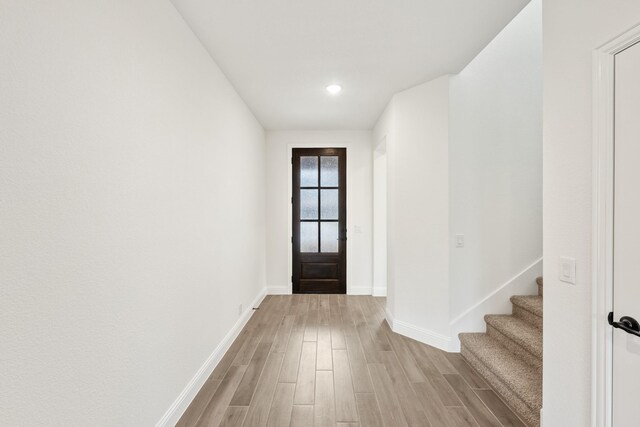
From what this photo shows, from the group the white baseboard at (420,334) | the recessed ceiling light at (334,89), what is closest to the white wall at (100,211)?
the recessed ceiling light at (334,89)

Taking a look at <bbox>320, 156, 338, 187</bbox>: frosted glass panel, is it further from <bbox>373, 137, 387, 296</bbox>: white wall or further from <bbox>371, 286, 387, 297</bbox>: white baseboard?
<bbox>371, 286, 387, 297</bbox>: white baseboard

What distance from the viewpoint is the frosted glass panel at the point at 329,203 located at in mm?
4820

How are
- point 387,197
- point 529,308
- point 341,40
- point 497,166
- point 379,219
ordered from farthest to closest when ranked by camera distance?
point 379,219 → point 387,197 → point 497,166 → point 529,308 → point 341,40

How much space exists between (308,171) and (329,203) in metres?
0.61

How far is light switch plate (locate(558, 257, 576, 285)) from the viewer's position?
1.42m

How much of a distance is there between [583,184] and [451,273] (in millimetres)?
1600

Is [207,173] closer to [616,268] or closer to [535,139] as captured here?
[616,268]

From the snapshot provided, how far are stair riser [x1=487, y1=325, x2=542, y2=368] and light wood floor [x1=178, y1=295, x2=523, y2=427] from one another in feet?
1.14

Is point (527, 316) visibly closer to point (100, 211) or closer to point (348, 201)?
point (348, 201)

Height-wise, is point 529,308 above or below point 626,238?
below

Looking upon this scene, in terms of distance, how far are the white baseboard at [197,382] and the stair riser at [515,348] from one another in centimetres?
239

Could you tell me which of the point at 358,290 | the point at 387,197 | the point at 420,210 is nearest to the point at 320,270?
the point at 358,290

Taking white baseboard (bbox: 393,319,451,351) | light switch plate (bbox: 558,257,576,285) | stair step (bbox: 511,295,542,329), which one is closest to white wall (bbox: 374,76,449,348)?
white baseboard (bbox: 393,319,451,351)

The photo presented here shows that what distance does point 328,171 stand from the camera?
484 cm
